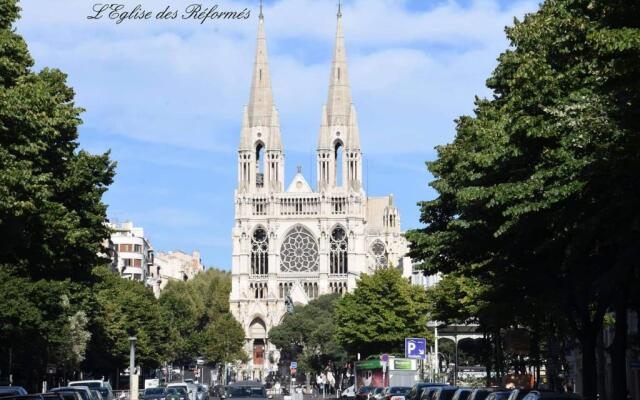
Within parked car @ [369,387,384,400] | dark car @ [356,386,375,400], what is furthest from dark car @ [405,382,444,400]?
dark car @ [356,386,375,400]

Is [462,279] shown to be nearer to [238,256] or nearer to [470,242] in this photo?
[470,242]

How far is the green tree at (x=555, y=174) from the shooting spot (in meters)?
21.2

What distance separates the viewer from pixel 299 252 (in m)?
196

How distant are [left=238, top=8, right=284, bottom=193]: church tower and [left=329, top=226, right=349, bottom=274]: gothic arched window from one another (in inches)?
448

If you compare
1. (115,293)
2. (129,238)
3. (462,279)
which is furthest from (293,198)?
(462,279)

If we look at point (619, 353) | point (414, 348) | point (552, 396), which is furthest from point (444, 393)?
point (414, 348)

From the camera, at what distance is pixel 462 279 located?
216ft

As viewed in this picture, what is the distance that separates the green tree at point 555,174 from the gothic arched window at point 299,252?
152 metres

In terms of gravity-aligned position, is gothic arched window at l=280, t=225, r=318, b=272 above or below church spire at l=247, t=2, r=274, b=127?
below

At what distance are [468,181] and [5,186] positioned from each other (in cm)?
A: 1211

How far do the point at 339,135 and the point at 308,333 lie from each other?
38.9 metres

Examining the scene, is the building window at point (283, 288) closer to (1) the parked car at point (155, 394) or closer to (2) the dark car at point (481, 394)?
(1) the parked car at point (155, 394)

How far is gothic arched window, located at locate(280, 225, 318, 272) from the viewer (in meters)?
195

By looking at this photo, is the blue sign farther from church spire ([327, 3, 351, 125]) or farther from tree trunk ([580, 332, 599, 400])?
church spire ([327, 3, 351, 125])
